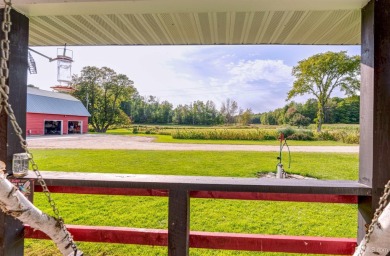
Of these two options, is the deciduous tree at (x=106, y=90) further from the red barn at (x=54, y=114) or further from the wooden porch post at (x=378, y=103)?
the wooden porch post at (x=378, y=103)

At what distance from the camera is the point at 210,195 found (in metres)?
1.33

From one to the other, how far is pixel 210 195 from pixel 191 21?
120 centimetres

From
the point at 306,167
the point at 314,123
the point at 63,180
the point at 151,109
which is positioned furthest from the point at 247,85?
the point at 63,180

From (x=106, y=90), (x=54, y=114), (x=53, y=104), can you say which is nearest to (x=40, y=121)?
(x=54, y=114)

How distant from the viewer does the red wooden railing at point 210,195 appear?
129 centimetres

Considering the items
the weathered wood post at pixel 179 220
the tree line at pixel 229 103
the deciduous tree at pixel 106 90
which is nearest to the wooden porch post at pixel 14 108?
the weathered wood post at pixel 179 220

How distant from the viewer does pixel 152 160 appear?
721 cm

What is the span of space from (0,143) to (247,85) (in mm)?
17445

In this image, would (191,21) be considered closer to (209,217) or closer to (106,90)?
(209,217)

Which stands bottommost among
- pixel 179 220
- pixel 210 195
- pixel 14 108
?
pixel 179 220

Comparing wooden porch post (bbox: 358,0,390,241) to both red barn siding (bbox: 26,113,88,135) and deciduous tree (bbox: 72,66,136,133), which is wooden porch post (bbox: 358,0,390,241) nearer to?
deciduous tree (bbox: 72,66,136,133)

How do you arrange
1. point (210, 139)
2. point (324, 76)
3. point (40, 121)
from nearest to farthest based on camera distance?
point (210, 139) < point (324, 76) < point (40, 121)

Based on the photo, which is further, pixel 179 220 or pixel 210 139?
pixel 210 139

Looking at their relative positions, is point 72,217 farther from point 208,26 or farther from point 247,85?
point 247,85
